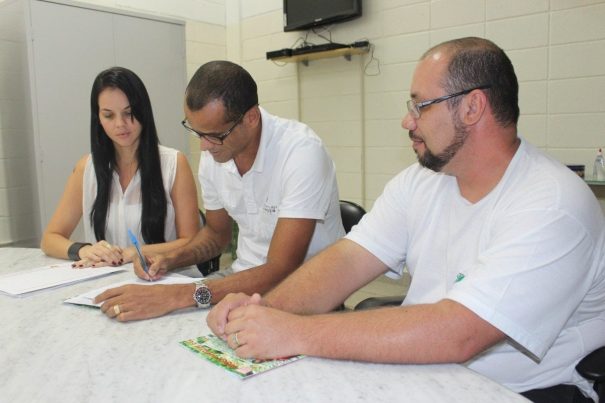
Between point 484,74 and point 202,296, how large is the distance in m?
0.93

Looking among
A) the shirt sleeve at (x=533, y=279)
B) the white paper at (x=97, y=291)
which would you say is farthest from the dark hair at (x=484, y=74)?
the white paper at (x=97, y=291)

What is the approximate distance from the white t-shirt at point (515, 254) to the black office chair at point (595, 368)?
0.08 m

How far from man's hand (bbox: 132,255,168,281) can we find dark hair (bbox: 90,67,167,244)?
529 mm

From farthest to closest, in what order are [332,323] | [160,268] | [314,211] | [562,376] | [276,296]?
[314,211], [160,268], [276,296], [562,376], [332,323]

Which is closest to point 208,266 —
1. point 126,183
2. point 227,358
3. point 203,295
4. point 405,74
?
point 126,183

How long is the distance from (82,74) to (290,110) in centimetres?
165

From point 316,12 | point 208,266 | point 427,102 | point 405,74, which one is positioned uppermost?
point 316,12

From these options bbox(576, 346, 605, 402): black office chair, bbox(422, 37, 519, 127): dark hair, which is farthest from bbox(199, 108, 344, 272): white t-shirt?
bbox(576, 346, 605, 402): black office chair

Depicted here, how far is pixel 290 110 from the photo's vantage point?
4.36 m

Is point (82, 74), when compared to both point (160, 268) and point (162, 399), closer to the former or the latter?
point (160, 268)

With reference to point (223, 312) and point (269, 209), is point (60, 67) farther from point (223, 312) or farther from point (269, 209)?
point (223, 312)

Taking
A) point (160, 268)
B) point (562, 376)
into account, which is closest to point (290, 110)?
point (160, 268)

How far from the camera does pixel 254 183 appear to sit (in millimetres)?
1967

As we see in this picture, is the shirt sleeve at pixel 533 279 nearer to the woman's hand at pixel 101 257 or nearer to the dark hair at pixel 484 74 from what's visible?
the dark hair at pixel 484 74
